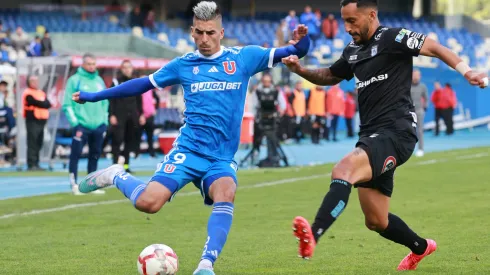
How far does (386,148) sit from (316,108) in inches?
1065

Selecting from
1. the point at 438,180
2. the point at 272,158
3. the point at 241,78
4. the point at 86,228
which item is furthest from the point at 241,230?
the point at 272,158

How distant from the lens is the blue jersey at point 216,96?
7.96m

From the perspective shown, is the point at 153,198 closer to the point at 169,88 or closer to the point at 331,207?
the point at 331,207

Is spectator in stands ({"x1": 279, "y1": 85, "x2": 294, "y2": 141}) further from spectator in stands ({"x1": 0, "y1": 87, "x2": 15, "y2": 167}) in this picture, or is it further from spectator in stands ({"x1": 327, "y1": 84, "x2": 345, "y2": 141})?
spectator in stands ({"x1": 0, "y1": 87, "x2": 15, "y2": 167})

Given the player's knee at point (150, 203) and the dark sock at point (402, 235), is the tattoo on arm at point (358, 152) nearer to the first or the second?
the dark sock at point (402, 235)

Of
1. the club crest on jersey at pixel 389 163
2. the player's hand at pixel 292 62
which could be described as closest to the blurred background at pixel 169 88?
the player's hand at pixel 292 62

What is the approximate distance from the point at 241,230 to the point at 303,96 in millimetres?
22545

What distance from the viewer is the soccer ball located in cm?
742

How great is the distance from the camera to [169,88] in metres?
30.7

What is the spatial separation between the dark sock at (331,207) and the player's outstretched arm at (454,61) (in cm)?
114

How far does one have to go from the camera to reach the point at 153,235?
36.9ft

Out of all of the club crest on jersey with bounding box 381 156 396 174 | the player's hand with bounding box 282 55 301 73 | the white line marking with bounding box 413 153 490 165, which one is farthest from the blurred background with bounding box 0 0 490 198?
the club crest on jersey with bounding box 381 156 396 174

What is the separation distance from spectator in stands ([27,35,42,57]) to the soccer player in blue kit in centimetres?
2349

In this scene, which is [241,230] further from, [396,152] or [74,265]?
[396,152]
